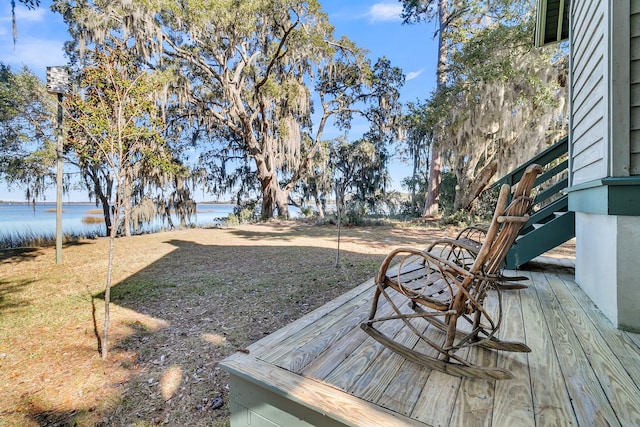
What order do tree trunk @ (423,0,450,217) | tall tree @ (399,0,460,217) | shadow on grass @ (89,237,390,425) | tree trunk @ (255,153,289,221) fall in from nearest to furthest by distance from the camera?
shadow on grass @ (89,237,390,425) < tree trunk @ (423,0,450,217) < tall tree @ (399,0,460,217) < tree trunk @ (255,153,289,221)

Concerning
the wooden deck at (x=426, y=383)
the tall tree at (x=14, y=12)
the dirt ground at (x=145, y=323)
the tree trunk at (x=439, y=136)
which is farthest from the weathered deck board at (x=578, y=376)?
the tree trunk at (x=439, y=136)

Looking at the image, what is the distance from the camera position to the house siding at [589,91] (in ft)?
6.34

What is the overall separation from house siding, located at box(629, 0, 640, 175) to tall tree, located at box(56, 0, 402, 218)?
→ 932 centimetres

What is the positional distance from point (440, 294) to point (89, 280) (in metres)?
4.78

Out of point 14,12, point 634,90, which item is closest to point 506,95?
point 634,90

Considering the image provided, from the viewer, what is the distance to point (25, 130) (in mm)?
8727

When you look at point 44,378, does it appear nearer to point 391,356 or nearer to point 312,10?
point 391,356

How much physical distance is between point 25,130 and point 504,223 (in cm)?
1248

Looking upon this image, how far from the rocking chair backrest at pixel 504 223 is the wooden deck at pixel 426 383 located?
1.67 ft

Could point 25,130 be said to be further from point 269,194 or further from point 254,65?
point 269,194

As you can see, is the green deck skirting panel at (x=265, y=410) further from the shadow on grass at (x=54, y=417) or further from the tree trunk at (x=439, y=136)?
the tree trunk at (x=439, y=136)

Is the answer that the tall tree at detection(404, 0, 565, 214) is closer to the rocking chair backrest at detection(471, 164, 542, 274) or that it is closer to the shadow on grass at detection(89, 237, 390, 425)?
the shadow on grass at detection(89, 237, 390, 425)

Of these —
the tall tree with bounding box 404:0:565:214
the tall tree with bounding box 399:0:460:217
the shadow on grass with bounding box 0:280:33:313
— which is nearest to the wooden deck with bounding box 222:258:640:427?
the shadow on grass with bounding box 0:280:33:313

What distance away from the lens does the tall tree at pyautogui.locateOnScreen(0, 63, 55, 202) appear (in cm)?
820
